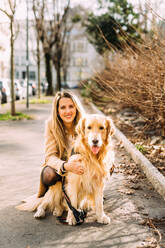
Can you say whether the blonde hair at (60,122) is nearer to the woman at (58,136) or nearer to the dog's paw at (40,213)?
the woman at (58,136)

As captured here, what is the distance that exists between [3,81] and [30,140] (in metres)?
14.0

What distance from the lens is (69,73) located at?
86500 millimetres

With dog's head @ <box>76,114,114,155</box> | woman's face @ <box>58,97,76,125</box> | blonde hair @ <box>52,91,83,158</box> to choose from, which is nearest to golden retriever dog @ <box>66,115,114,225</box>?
dog's head @ <box>76,114,114,155</box>

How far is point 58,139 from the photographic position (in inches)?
150

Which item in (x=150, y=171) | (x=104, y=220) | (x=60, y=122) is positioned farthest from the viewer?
(x=150, y=171)

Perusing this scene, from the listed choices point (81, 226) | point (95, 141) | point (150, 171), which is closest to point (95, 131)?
point (95, 141)

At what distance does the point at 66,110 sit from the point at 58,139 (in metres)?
0.39

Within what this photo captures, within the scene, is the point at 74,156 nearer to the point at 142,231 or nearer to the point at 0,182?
the point at 142,231

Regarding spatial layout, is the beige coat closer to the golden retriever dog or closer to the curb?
the golden retriever dog

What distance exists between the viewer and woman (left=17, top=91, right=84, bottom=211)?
374 cm

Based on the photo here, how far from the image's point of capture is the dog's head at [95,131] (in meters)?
3.30

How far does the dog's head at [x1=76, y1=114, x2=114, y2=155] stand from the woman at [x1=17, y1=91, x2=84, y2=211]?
463 millimetres

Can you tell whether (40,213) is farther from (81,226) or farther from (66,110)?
(66,110)

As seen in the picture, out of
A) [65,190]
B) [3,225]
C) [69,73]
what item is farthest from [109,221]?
[69,73]
